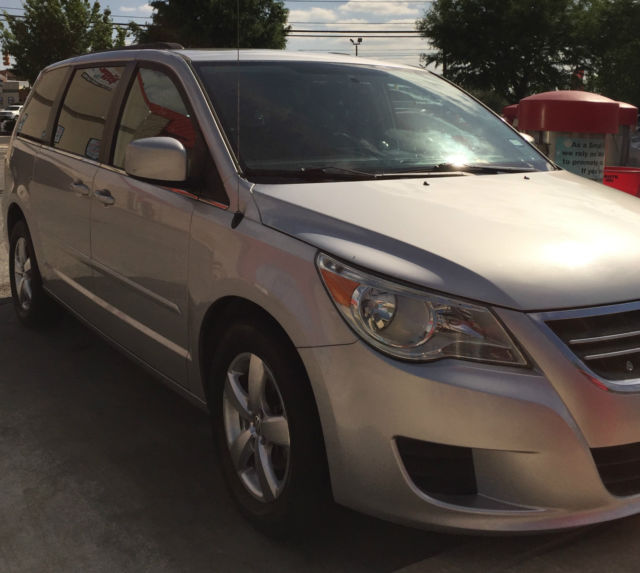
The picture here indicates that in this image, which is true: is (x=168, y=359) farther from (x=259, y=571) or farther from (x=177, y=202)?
(x=259, y=571)

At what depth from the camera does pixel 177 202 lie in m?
3.38

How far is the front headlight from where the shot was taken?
240cm

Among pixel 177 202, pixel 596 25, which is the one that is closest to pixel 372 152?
pixel 177 202

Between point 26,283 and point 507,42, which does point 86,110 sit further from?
point 507,42

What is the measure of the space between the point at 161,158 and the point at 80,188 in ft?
4.10

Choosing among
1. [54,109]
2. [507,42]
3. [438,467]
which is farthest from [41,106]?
[507,42]

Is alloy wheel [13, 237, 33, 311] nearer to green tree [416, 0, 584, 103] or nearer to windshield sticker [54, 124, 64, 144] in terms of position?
windshield sticker [54, 124, 64, 144]

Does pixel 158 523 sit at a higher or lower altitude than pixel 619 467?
lower

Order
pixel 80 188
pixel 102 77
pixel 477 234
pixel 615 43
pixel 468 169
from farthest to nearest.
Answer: pixel 615 43, pixel 102 77, pixel 80 188, pixel 468 169, pixel 477 234

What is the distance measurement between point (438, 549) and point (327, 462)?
1.82 ft

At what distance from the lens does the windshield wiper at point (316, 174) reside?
317cm

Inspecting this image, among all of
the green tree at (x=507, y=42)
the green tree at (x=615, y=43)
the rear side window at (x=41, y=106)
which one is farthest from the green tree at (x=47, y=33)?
the rear side window at (x=41, y=106)

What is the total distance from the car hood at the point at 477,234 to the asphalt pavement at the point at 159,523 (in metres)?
0.87

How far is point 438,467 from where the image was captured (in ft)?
8.08
